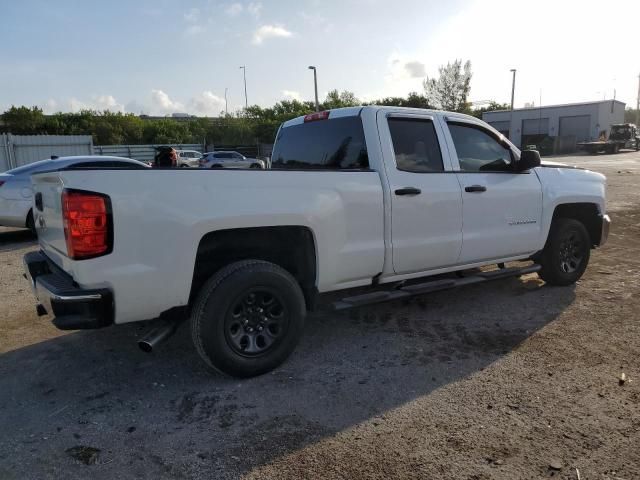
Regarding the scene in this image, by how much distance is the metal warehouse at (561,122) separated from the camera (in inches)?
2060

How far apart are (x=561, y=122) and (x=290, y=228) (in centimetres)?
5991

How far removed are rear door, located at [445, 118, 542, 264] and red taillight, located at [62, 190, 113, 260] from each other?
122 inches

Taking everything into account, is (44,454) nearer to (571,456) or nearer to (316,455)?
(316,455)

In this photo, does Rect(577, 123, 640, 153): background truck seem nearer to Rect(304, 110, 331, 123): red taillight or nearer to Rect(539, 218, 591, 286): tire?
Rect(539, 218, 591, 286): tire

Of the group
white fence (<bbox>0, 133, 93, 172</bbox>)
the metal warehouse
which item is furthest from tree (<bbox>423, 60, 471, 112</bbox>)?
white fence (<bbox>0, 133, 93, 172</bbox>)

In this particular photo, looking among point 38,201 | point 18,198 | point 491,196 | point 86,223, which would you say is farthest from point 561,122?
point 86,223

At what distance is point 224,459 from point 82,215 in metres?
1.64

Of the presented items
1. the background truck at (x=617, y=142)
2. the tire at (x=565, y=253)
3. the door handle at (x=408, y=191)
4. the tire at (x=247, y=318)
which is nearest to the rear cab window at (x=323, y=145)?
the door handle at (x=408, y=191)

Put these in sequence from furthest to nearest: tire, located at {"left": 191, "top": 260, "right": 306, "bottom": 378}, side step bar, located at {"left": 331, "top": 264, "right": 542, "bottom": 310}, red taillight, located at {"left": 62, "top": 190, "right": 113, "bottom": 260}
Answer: side step bar, located at {"left": 331, "top": 264, "right": 542, "bottom": 310}
tire, located at {"left": 191, "top": 260, "right": 306, "bottom": 378}
red taillight, located at {"left": 62, "top": 190, "right": 113, "bottom": 260}

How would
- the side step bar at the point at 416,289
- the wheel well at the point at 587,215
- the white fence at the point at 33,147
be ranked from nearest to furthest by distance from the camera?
the side step bar at the point at 416,289
the wheel well at the point at 587,215
the white fence at the point at 33,147

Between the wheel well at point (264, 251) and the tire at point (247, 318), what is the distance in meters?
0.18

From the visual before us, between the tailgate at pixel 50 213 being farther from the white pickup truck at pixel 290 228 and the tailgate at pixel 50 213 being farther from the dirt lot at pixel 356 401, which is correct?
the dirt lot at pixel 356 401

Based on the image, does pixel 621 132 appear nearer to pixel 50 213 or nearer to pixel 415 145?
pixel 415 145

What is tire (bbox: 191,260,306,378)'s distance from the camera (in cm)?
338
